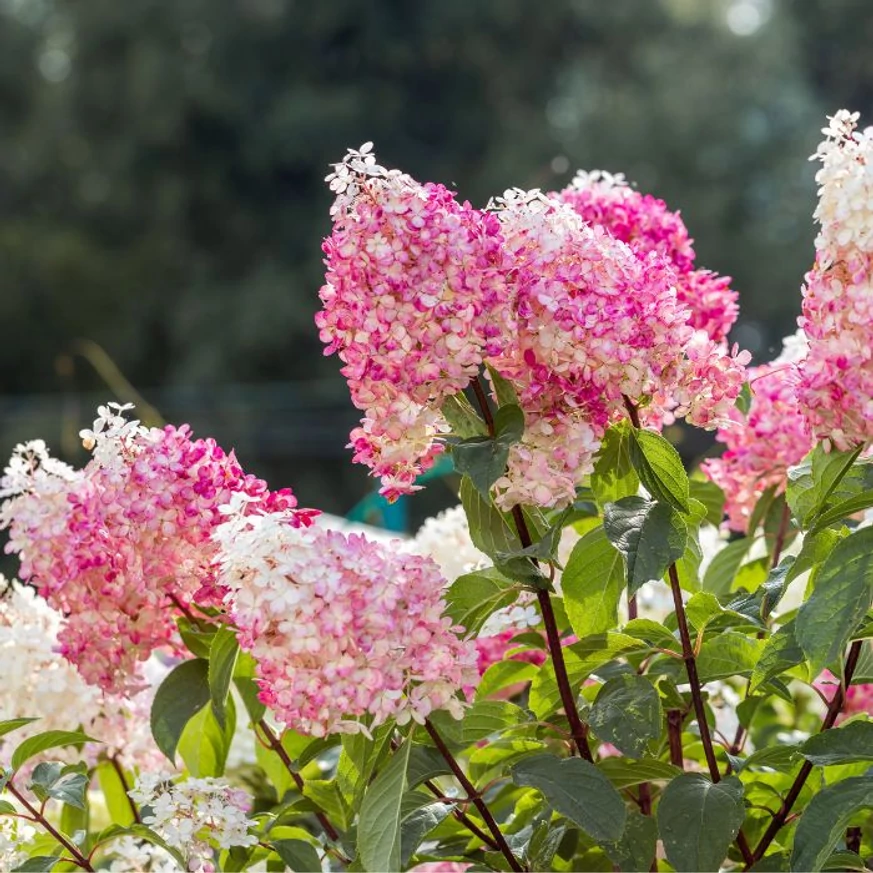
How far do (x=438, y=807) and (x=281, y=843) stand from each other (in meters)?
0.11

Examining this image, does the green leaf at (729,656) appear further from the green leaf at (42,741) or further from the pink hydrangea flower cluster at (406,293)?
the green leaf at (42,741)

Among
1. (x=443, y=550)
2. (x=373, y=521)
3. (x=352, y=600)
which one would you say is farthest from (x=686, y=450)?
(x=352, y=600)

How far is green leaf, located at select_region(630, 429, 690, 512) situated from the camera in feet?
2.99

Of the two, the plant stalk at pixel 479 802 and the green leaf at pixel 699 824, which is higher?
the plant stalk at pixel 479 802

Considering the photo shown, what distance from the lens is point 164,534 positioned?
0.95m

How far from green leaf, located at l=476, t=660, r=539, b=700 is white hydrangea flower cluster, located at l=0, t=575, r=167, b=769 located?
26 cm

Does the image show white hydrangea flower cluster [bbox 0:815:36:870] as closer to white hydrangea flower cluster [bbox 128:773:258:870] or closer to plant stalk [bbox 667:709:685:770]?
white hydrangea flower cluster [bbox 128:773:258:870]

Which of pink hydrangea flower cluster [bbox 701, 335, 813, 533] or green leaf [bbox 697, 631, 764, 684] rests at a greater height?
pink hydrangea flower cluster [bbox 701, 335, 813, 533]

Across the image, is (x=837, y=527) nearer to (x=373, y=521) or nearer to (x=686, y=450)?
(x=373, y=521)

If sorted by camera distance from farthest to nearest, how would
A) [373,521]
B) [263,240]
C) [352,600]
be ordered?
[263,240] → [373,521] → [352,600]

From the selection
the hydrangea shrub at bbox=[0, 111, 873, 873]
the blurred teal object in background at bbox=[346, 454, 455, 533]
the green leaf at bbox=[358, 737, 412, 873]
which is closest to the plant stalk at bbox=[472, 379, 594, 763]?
the hydrangea shrub at bbox=[0, 111, 873, 873]

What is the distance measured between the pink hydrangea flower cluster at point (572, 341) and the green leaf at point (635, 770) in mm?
182

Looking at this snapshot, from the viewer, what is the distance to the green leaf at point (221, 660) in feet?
3.13

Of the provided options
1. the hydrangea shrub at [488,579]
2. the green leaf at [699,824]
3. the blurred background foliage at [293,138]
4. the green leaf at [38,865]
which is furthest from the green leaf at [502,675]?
the blurred background foliage at [293,138]
